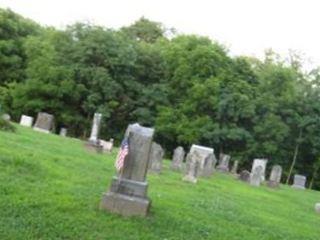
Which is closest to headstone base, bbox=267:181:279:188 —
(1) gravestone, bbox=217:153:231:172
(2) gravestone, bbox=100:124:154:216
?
(1) gravestone, bbox=217:153:231:172

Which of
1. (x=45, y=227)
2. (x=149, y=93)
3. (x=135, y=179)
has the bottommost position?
(x=45, y=227)

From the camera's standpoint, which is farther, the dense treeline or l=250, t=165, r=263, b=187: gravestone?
the dense treeline

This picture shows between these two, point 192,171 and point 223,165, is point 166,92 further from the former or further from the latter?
point 192,171

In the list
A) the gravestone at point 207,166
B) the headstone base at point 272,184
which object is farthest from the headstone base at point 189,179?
the headstone base at point 272,184

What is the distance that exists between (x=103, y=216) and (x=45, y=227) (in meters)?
1.33

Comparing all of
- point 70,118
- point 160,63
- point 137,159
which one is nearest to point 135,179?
point 137,159

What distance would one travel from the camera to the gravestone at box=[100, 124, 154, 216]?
29.7 feet

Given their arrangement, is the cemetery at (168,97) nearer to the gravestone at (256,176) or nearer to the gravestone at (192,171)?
the gravestone at (256,176)

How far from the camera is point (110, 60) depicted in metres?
39.4

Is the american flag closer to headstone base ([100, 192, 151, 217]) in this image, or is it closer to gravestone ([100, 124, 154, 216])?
gravestone ([100, 124, 154, 216])

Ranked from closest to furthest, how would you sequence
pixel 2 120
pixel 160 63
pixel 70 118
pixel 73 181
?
pixel 73 181 → pixel 2 120 → pixel 70 118 → pixel 160 63

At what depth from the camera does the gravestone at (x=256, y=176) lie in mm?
24859

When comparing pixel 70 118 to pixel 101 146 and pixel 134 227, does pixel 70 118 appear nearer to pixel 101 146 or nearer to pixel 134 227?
pixel 101 146

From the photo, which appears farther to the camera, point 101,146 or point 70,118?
point 70,118
